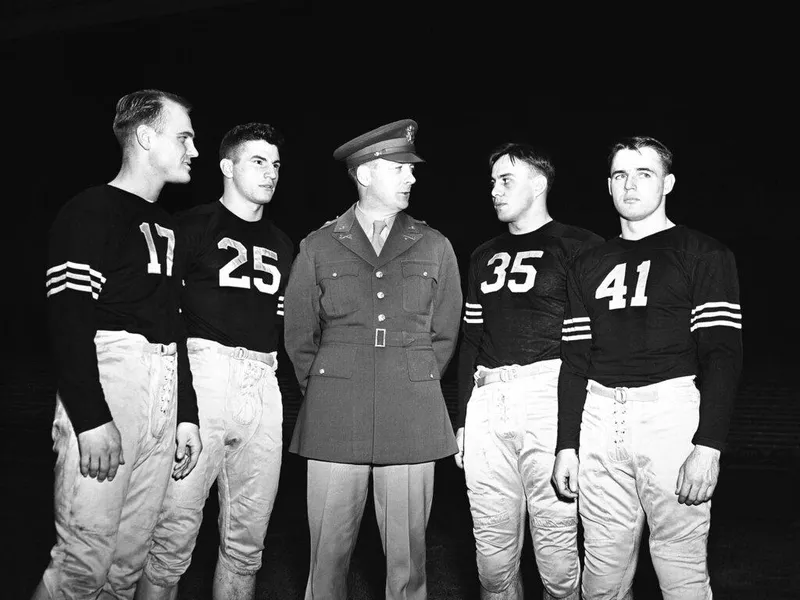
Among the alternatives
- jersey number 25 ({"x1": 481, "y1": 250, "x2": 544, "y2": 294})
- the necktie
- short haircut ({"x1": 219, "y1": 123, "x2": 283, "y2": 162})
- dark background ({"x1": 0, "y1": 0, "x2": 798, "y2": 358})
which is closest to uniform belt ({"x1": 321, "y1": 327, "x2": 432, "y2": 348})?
the necktie

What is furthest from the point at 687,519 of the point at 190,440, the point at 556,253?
the point at 190,440

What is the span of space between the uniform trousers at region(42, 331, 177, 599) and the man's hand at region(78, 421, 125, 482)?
0.06 m

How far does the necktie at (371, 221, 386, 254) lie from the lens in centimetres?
303

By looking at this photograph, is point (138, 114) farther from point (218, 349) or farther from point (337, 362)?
point (337, 362)

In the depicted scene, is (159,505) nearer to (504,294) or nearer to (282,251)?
(282,251)

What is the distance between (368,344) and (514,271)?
74cm

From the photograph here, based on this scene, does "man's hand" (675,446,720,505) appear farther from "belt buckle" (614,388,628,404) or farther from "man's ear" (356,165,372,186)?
"man's ear" (356,165,372,186)

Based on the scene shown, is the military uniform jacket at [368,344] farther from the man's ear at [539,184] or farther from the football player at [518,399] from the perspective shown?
the man's ear at [539,184]

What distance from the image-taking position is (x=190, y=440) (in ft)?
9.77

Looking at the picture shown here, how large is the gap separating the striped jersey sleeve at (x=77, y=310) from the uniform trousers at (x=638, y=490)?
159 centimetres

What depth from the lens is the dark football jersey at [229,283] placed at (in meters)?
3.25

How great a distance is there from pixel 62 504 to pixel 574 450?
1.69 m

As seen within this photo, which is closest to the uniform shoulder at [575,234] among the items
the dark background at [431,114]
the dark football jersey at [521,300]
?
the dark football jersey at [521,300]

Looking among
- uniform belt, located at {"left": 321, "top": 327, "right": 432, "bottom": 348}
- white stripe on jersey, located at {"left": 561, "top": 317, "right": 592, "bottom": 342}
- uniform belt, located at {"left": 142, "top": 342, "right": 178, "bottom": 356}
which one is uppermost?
white stripe on jersey, located at {"left": 561, "top": 317, "right": 592, "bottom": 342}
